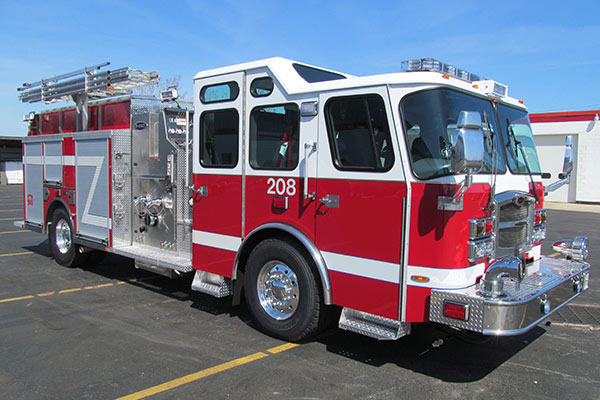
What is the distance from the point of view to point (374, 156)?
4.19 meters

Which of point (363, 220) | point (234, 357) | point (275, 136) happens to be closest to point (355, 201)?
point (363, 220)

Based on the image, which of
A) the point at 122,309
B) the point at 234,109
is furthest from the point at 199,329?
the point at 234,109

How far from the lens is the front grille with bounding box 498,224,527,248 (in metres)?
4.37

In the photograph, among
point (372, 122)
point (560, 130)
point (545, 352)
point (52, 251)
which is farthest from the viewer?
point (560, 130)

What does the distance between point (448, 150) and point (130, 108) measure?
479 centimetres

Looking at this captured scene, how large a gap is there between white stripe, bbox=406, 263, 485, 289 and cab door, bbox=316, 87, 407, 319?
4.8 inches

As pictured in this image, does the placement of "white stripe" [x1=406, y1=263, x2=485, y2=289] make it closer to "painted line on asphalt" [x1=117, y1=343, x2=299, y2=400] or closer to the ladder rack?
"painted line on asphalt" [x1=117, y1=343, x2=299, y2=400]

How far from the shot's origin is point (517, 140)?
512 cm

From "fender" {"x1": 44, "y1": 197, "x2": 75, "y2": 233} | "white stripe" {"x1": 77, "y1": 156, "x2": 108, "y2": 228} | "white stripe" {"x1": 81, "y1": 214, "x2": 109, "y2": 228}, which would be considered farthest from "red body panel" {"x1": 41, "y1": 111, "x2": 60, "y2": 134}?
"white stripe" {"x1": 81, "y1": 214, "x2": 109, "y2": 228}

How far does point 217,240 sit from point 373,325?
2.13 metres

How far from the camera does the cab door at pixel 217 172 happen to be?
17.4 ft

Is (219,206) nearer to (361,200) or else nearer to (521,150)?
(361,200)

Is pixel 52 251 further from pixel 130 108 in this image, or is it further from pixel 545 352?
pixel 545 352

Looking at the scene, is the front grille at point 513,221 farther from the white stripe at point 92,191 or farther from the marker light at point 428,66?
the white stripe at point 92,191
